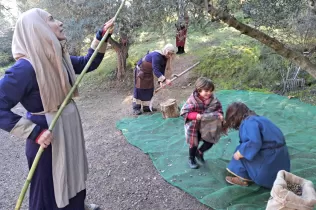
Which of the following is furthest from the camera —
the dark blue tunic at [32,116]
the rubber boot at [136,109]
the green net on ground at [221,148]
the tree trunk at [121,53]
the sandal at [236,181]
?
the tree trunk at [121,53]

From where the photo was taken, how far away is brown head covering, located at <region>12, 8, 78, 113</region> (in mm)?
1934

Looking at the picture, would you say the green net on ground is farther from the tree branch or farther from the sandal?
the tree branch

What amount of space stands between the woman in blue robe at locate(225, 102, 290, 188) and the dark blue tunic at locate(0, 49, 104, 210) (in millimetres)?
1483

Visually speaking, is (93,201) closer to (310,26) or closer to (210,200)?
(210,200)

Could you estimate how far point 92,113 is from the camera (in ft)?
21.6

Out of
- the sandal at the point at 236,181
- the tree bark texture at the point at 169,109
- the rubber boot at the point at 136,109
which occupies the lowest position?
the rubber boot at the point at 136,109

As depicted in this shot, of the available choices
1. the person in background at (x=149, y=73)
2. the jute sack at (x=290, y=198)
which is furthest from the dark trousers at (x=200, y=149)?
the person in background at (x=149, y=73)

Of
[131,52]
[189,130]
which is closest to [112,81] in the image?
[131,52]

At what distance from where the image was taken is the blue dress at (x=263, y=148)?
9.06ft

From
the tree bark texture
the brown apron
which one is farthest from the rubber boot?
the tree bark texture

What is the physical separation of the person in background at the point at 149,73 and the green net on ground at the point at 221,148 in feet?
1.27

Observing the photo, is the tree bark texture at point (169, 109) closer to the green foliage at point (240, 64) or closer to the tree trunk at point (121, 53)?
the green foliage at point (240, 64)

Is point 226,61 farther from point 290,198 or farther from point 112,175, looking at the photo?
point 290,198

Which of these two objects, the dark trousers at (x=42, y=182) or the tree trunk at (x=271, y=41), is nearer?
the dark trousers at (x=42, y=182)
